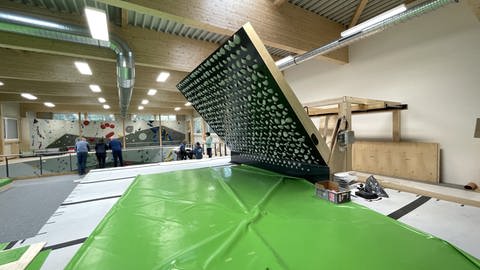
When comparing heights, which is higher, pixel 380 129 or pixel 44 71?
pixel 44 71

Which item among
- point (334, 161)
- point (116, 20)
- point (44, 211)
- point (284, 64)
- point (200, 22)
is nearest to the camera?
point (334, 161)

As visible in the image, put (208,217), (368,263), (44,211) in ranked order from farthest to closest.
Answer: (44,211) → (208,217) → (368,263)

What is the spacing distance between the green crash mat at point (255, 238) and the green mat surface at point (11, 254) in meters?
0.30

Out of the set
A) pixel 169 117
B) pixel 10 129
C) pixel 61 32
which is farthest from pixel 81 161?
pixel 169 117

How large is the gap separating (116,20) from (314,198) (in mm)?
4000

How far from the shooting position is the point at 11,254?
3.22 feet

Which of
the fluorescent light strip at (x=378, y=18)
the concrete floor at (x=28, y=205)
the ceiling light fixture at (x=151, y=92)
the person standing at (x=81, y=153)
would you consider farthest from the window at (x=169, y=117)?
the fluorescent light strip at (x=378, y=18)

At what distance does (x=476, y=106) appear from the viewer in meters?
2.84

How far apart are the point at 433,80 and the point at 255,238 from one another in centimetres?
408

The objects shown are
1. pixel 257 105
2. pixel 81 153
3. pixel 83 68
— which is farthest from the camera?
pixel 81 153

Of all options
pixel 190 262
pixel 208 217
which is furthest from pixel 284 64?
pixel 190 262

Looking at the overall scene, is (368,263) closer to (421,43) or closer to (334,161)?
(334,161)

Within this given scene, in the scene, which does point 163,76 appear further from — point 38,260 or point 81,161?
point 38,260

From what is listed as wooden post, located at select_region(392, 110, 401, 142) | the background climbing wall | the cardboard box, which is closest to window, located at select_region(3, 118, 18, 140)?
the background climbing wall
